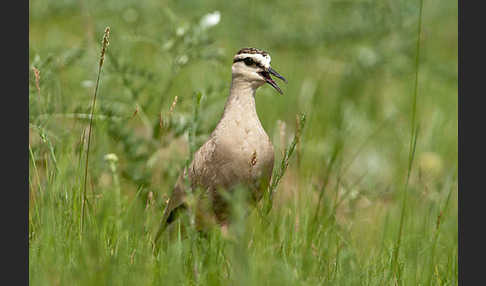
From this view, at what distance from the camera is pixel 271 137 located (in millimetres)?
5863

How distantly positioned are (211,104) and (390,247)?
2.37 meters

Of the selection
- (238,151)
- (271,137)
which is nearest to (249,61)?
(238,151)

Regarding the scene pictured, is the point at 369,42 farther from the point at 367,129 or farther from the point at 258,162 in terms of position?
the point at 258,162

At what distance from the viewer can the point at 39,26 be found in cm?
860

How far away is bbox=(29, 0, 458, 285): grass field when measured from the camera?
338 centimetres

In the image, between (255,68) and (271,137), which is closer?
(255,68)

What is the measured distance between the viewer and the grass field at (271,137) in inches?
133

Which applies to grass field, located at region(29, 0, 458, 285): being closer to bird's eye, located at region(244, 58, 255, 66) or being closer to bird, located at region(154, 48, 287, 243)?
bird, located at region(154, 48, 287, 243)

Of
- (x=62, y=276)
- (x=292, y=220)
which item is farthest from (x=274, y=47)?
(x=62, y=276)

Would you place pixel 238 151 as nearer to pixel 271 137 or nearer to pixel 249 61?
pixel 249 61

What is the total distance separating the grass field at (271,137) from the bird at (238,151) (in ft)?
0.54

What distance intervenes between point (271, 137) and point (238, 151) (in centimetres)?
191

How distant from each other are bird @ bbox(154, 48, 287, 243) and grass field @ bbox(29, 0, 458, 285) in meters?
0.17

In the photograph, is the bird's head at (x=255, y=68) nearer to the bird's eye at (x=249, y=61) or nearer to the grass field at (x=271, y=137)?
the bird's eye at (x=249, y=61)
